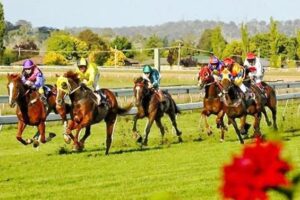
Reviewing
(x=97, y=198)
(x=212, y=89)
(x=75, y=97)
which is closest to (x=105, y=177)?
(x=97, y=198)

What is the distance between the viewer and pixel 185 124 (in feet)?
82.5

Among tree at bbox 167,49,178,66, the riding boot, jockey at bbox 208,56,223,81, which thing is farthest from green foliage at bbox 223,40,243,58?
the riding boot

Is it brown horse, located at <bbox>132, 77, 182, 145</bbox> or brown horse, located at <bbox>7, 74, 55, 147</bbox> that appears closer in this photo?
brown horse, located at <bbox>7, 74, 55, 147</bbox>

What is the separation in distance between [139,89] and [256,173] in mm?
17378

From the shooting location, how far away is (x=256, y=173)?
1.81 metres

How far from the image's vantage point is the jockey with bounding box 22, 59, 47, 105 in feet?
59.0

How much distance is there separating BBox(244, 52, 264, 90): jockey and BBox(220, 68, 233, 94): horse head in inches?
81.7

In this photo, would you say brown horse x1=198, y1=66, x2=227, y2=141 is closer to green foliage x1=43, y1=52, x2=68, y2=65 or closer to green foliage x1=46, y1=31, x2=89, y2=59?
green foliage x1=43, y1=52, x2=68, y2=65

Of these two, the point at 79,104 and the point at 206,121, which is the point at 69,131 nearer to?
the point at 79,104

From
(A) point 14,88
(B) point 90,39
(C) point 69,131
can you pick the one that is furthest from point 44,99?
(B) point 90,39

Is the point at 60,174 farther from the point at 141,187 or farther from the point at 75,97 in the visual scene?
the point at 75,97

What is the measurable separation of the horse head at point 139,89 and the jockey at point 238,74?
7.52 ft

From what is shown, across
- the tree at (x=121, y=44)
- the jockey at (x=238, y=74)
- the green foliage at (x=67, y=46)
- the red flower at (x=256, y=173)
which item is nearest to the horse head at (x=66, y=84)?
the jockey at (x=238, y=74)

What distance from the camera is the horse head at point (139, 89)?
19109 mm
